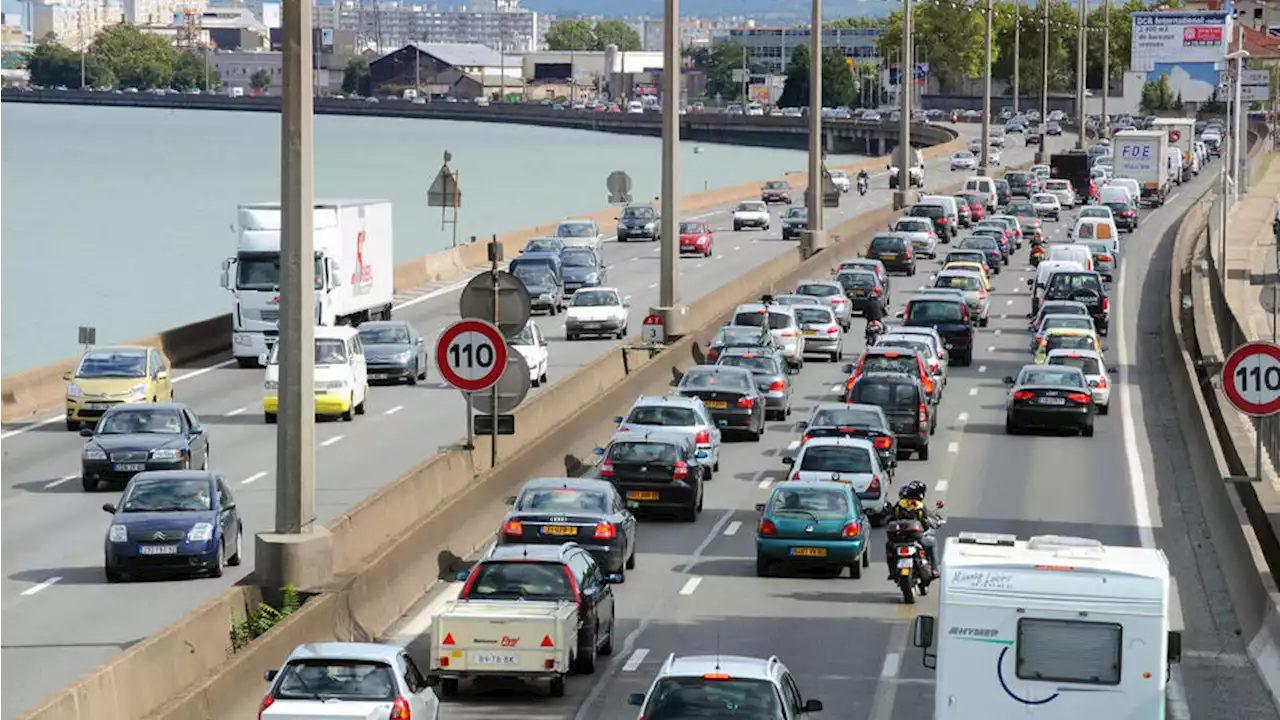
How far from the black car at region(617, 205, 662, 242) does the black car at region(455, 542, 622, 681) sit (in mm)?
71203

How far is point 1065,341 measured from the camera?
51.6 meters

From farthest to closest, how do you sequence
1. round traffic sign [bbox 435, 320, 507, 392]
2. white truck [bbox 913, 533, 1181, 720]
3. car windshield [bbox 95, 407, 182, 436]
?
car windshield [bbox 95, 407, 182, 436] < round traffic sign [bbox 435, 320, 507, 392] < white truck [bbox 913, 533, 1181, 720]

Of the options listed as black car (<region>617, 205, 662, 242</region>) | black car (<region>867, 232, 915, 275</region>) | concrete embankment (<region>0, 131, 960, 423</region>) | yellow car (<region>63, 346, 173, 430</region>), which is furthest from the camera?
black car (<region>617, 205, 662, 242</region>)

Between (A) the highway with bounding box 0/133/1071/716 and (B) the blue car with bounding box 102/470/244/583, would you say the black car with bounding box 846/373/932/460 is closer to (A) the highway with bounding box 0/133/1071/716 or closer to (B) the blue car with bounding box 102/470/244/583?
(A) the highway with bounding box 0/133/1071/716

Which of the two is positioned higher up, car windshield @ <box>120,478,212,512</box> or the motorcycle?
car windshield @ <box>120,478,212,512</box>

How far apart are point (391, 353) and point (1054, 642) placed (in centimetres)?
3573

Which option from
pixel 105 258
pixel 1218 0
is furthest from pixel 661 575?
pixel 1218 0

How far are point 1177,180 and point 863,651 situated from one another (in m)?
120

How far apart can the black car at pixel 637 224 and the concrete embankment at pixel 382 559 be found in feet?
143

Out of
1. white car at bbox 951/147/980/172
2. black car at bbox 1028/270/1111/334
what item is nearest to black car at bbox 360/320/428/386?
black car at bbox 1028/270/1111/334

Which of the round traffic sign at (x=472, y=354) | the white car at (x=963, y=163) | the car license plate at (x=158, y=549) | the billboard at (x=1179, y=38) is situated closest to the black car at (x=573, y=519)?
the round traffic sign at (x=472, y=354)

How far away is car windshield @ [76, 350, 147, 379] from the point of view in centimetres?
4422

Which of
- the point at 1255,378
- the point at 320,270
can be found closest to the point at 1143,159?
the point at 320,270

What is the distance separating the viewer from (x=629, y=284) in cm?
7575
